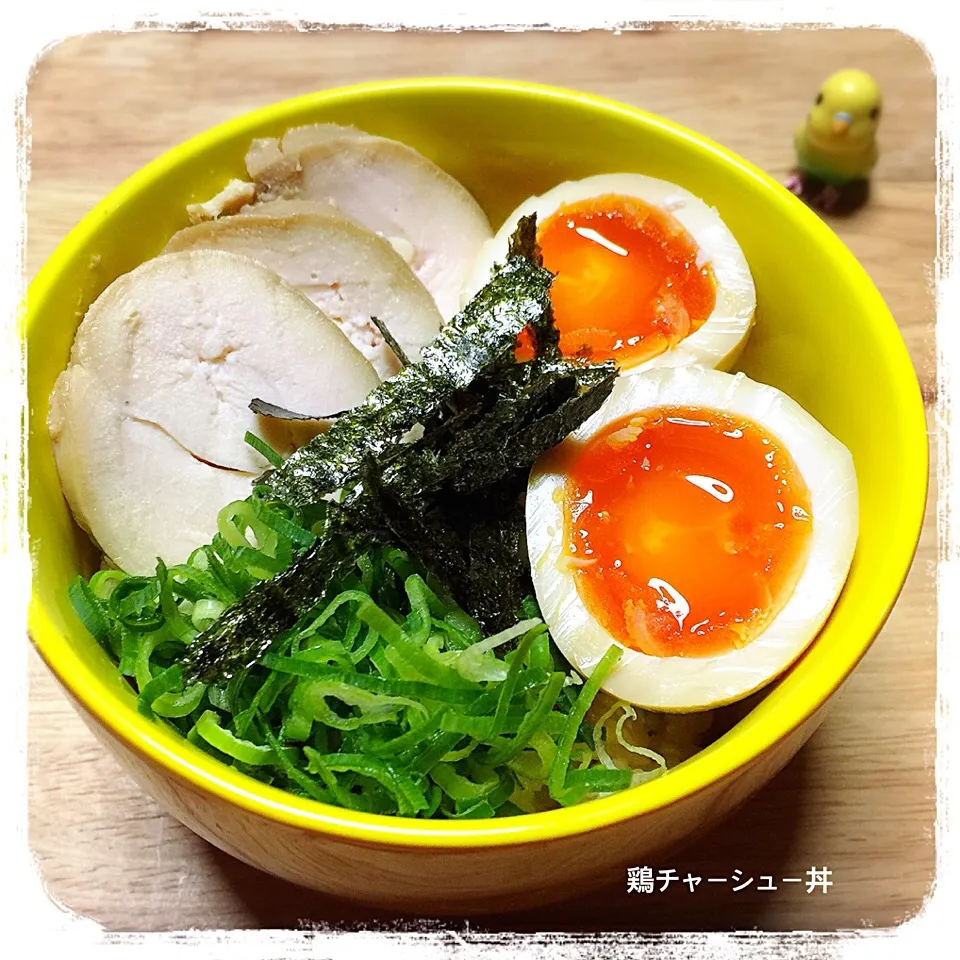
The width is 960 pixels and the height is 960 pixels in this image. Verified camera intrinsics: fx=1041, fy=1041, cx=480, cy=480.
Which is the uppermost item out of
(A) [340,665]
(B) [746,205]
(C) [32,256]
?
(B) [746,205]

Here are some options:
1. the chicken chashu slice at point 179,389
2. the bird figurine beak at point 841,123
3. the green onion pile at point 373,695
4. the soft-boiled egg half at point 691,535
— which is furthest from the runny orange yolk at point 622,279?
the bird figurine beak at point 841,123

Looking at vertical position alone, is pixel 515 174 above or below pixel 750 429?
above

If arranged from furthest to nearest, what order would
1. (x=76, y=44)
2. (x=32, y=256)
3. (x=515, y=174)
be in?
(x=76, y=44) < (x=32, y=256) < (x=515, y=174)

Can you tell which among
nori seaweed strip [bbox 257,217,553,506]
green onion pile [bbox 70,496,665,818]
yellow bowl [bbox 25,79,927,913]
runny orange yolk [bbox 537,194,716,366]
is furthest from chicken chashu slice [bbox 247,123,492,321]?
green onion pile [bbox 70,496,665,818]

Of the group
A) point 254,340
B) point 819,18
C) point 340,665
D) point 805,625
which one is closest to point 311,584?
point 340,665

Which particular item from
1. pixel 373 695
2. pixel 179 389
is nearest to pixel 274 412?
pixel 179 389

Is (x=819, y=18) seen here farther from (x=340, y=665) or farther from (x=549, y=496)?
(x=340, y=665)

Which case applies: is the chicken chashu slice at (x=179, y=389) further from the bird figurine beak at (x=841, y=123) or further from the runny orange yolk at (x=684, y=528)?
the bird figurine beak at (x=841, y=123)

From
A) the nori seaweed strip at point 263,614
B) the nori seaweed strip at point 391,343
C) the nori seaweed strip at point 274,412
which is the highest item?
the nori seaweed strip at point 391,343
